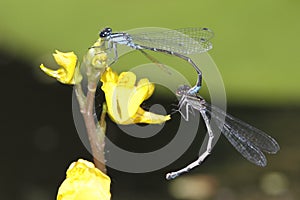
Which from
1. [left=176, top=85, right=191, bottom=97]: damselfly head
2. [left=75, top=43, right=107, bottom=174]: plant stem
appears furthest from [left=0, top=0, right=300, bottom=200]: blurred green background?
[left=75, top=43, right=107, bottom=174]: plant stem

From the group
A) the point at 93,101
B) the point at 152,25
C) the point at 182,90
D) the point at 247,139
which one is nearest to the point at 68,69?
the point at 93,101

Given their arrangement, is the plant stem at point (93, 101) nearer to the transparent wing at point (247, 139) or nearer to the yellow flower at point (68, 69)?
the yellow flower at point (68, 69)

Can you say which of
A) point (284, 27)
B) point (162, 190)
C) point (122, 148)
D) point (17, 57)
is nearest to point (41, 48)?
point (17, 57)

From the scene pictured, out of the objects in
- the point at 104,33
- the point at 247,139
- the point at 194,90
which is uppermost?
the point at 104,33

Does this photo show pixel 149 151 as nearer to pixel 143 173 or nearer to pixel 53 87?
pixel 143 173

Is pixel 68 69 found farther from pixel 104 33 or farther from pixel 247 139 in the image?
pixel 247 139

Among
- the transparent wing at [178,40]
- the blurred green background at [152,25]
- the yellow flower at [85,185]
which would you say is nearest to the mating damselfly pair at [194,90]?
the transparent wing at [178,40]
